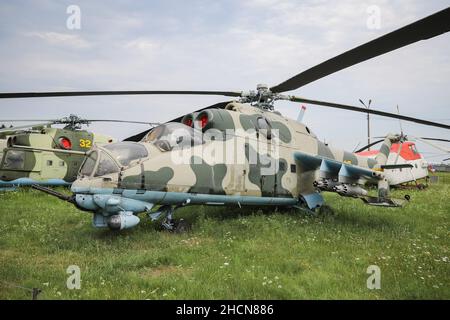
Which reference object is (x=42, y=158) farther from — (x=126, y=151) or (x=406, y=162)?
(x=406, y=162)

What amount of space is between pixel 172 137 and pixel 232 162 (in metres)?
1.65

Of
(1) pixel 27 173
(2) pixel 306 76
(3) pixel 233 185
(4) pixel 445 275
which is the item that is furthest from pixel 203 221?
(1) pixel 27 173

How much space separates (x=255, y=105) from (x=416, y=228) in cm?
545

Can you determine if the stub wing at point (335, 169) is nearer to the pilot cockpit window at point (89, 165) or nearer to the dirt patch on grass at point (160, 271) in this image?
the dirt patch on grass at point (160, 271)

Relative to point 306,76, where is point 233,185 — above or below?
below

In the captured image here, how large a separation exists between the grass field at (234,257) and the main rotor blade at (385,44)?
3593 mm

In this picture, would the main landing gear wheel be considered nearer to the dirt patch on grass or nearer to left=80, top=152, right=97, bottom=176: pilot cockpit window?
the dirt patch on grass

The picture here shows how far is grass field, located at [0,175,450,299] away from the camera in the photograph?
5.04 m

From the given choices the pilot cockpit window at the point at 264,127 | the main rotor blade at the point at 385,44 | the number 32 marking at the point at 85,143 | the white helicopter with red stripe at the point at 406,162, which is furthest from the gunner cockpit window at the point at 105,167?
the white helicopter with red stripe at the point at 406,162

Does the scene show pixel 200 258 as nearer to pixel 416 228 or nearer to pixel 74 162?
pixel 416 228

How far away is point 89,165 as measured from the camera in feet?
24.7

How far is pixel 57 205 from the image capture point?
1291 centimetres

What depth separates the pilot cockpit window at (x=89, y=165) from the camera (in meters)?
7.41

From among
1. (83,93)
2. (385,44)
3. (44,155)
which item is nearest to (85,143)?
(44,155)
